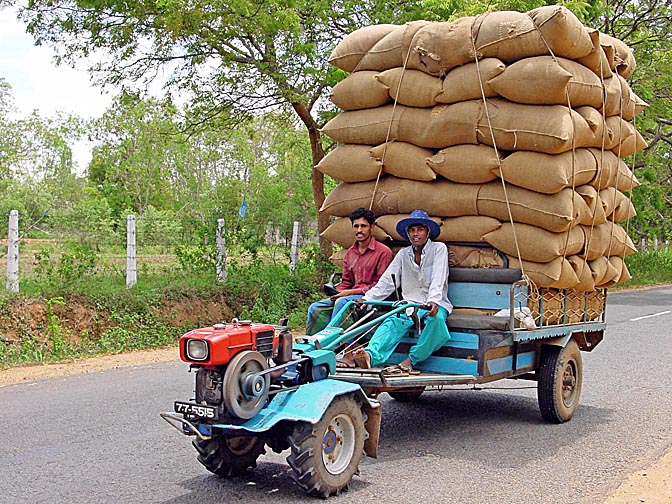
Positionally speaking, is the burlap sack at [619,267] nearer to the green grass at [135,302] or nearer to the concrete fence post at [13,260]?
the green grass at [135,302]

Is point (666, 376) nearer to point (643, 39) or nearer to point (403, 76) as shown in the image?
point (403, 76)

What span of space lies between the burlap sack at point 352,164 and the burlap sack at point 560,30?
1856 mm

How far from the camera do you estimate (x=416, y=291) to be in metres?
6.67

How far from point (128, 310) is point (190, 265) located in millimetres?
2273

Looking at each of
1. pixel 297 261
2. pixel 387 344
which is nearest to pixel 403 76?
pixel 387 344

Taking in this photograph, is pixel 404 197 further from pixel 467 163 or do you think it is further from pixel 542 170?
pixel 542 170

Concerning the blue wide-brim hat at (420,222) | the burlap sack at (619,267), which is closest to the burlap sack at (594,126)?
the burlap sack at (619,267)

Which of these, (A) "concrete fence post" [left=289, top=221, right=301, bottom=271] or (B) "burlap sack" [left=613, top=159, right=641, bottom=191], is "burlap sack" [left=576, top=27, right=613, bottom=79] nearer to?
(B) "burlap sack" [left=613, top=159, right=641, bottom=191]

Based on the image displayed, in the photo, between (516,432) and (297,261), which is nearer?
(516,432)

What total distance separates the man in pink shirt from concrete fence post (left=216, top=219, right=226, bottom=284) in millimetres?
8334

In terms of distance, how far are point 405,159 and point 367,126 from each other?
0.58 m

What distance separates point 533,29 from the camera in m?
6.47

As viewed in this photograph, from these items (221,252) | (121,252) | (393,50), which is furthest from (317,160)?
(393,50)

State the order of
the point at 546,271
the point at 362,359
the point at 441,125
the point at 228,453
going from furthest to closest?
the point at 441,125
the point at 546,271
the point at 362,359
the point at 228,453
